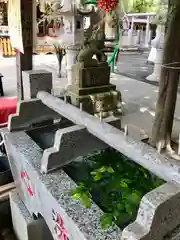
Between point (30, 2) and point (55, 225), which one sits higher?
point (30, 2)

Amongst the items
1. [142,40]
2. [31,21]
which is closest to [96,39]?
[31,21]

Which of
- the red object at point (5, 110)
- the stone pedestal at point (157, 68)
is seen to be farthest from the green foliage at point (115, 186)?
the stone pedestal at point (157, 68)

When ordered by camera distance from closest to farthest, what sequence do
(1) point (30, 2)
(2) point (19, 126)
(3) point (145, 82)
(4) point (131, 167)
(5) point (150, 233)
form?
(5) point (150, 233)
(4) point (131, 167)
(2) point (19, 126)
(1) point (30, 2)
(3) point (145, 82)

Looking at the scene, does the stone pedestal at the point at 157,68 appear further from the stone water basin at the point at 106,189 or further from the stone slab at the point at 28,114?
the stone water basin at the point at 106,189

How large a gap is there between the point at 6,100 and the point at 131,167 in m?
2.04

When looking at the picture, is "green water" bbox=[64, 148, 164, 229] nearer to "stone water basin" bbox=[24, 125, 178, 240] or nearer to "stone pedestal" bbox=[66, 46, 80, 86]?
"stone water basin" bbox=[24, 125, 178, 240]

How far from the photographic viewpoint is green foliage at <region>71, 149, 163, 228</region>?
0.95 meters

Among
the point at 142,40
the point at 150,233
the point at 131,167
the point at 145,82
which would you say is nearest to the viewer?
the point at 150,233

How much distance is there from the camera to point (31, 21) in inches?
75.1

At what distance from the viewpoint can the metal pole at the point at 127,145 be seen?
867mm

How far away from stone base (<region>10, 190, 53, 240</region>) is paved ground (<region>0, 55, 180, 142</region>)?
1988 millimetres

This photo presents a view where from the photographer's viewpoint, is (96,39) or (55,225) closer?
(55,225)

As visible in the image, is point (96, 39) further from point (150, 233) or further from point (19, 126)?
point (150, 233)

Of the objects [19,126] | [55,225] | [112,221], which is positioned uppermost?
[19,126]
